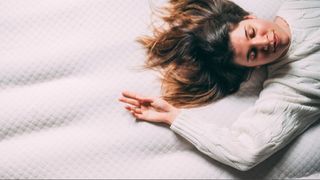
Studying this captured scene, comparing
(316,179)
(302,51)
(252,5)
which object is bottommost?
(316,179)

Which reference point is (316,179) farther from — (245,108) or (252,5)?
(252,5)

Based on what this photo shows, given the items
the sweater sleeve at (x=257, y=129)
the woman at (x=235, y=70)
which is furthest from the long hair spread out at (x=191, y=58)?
the sweater sleeve at (x=257, y=129)

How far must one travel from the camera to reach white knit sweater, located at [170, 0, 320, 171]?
3.95ft

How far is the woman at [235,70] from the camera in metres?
1.22

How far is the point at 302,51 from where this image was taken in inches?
51.4

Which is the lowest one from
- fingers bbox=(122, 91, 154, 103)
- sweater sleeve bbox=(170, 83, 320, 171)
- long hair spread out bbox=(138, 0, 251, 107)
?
sweater sleeve bbox=(170, 83, 320, 171)

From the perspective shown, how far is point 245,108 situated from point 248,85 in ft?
0.30

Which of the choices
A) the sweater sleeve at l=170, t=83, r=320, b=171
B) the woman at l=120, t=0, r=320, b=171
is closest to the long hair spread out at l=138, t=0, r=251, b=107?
the woman at l=120, t=0, r=320, b=171

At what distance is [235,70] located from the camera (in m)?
1.36

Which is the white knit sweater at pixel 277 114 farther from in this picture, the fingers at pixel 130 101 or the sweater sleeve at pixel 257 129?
the fingers at pixel 130 101

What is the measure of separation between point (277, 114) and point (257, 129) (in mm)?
82

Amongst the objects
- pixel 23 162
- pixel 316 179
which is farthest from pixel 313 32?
pixel 23 162

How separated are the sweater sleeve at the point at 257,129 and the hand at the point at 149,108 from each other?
0.13 feet

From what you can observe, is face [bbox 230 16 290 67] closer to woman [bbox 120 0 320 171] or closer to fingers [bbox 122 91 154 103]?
woman [bbox 120 0 320 171]
